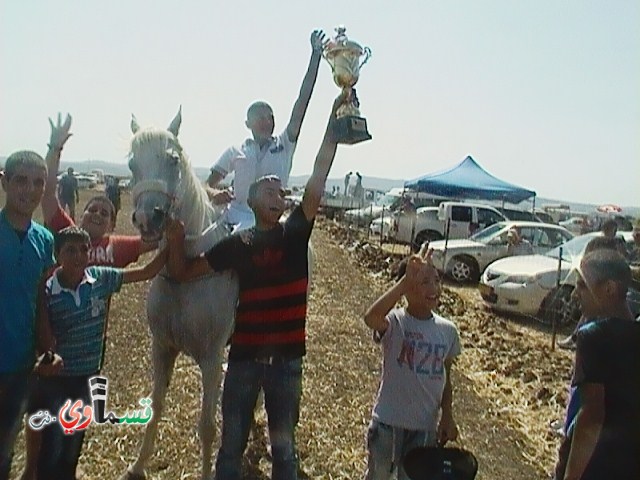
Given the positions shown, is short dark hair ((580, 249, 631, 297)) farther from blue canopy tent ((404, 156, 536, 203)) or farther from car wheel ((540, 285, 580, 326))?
blue canopy tent ((404, 156, 536, 203))

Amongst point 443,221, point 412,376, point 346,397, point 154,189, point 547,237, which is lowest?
point 346,397

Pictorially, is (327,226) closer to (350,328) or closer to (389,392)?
(350,328)

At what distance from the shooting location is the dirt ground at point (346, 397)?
4.01m

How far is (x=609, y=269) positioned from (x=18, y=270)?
2.45m

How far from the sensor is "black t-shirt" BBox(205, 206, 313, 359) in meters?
2.79

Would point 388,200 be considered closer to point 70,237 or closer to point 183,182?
point 183,182

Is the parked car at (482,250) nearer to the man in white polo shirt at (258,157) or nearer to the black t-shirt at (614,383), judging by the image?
the man in white polo shirt at (258,157)

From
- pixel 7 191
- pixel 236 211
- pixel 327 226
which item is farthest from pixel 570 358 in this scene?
pixel 327 226

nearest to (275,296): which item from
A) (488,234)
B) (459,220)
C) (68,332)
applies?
(68,332)

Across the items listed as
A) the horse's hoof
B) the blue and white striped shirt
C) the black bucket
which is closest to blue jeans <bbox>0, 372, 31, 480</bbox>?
the blue and white striped shirt

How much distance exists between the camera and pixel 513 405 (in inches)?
216

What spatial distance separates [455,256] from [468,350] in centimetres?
526

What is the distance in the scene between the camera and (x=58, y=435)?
276 centimetres

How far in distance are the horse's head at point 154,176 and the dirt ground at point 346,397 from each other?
1.71 m
